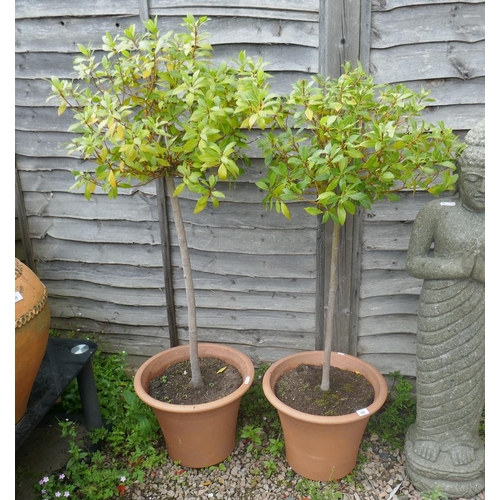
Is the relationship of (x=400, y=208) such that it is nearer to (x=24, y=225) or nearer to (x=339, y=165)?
(x=339, y=165)

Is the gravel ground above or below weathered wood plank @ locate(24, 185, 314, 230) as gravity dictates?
below

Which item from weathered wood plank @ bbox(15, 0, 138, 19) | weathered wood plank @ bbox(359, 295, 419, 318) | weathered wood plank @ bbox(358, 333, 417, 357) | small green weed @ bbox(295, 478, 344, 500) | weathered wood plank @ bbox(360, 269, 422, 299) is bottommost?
small green weed @ bbox(295, 478, 344, 500)

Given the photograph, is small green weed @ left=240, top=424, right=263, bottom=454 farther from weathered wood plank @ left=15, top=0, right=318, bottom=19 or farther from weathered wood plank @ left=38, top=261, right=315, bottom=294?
weathered wood plank @ left=15, top=0, right=318, bottom=19

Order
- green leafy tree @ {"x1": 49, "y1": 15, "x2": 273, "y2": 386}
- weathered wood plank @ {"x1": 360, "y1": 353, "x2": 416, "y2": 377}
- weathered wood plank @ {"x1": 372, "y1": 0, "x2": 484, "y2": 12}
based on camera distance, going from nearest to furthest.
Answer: green leafy tree @ {"x1": 49, "y1": 15, "x2": 273, "y2": 386}, weathered wood plank @ {"x1": 372, "y1": 0, "x2": 484, "y2": 12}, weathered wood plank @ {"x1": 360, "y1": 353, "x2": 416, "y2": 377}

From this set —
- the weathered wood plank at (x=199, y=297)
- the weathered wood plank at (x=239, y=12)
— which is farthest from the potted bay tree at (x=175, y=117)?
the weathered wood plank at (x=199, y=297)

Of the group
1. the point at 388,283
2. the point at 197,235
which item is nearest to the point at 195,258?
the point at 197,235

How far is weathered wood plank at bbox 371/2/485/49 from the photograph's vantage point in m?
2.53

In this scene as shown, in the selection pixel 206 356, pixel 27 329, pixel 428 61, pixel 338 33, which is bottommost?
pixel 206 356

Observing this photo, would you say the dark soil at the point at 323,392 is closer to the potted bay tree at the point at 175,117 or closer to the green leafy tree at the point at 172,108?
the potted bay tree at the point at 175,117

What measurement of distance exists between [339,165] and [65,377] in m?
1.86

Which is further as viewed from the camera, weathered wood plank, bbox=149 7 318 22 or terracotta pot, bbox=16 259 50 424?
weathered wood plank, bbox=149 7 318 22

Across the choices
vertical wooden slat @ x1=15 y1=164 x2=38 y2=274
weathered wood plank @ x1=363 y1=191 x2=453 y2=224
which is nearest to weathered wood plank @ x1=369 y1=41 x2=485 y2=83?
weathered wood plank @ x1=363 y1=191 x2=453 y2=224

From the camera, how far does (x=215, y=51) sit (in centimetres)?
279

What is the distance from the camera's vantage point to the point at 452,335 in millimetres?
2494
